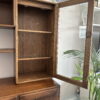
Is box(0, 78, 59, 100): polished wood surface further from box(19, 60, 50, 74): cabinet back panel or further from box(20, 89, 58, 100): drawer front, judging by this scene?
box(19, 60, 50, 74): cabinet back panel

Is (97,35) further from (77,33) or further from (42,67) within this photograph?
(42,67)

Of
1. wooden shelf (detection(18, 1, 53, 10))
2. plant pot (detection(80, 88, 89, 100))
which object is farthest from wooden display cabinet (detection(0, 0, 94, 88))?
plant pot (detection(80, 88, 89, 100))

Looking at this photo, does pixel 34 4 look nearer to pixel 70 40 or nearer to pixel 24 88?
pixel 70 40

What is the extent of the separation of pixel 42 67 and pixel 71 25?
827mm

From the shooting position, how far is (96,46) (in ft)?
5.90

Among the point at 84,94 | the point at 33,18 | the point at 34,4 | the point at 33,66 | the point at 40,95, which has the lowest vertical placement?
the point at 84,94

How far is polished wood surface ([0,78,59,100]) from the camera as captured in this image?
129 cm

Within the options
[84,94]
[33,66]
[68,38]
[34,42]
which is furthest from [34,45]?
[84,94]

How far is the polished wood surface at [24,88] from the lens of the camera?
50.6 inches

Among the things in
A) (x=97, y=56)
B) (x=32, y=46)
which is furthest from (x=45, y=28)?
(x=97, y=56)

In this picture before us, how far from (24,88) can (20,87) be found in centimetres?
6

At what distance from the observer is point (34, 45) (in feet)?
6.25

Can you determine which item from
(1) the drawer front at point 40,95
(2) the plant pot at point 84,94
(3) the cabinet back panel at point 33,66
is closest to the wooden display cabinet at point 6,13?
(3) the cabinet back panel at point 33,66

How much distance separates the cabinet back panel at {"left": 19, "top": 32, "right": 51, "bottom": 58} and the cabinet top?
449 millimetres
